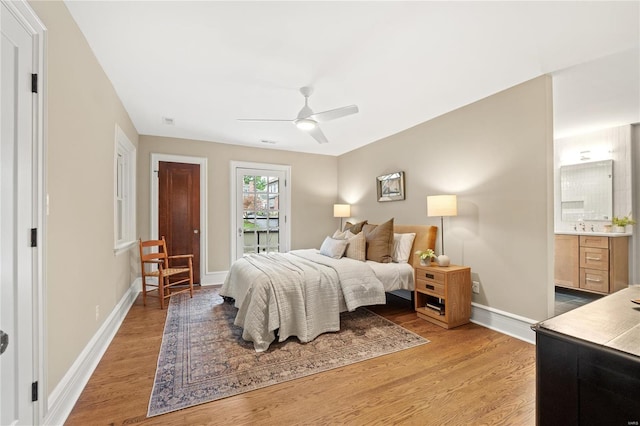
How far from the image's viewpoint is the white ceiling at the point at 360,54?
182 cm

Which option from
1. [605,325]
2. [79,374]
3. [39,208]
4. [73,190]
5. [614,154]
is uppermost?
[614,154]

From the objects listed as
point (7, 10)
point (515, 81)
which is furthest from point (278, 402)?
point (515, 81)

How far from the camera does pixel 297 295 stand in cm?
267

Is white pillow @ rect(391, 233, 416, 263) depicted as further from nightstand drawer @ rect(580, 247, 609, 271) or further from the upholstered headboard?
nightstand drawer @ rect(580, 247, 609, 271)

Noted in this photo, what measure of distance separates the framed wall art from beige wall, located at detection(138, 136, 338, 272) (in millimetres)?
1484

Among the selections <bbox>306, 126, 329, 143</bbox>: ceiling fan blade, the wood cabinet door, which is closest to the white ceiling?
<bbox>306, 126, 329, 143</bbox>: ceiling fan blade

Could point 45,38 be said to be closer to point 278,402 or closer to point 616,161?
point 278,402

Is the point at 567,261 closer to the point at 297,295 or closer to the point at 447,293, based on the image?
the point at 447,293

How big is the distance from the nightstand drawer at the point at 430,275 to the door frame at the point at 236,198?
285 cm

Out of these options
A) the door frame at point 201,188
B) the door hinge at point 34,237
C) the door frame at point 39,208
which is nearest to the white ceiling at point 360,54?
the door frame at point 39,208

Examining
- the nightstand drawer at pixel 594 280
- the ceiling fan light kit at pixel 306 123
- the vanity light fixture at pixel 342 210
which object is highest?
the ceiling fan light kit at pixel 306 123

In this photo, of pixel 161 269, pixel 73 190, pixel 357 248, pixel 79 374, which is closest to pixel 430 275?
pixel 357 248

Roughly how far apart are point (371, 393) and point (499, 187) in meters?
2.43

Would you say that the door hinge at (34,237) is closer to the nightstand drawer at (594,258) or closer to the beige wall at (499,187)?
the beige wall at (499,187)
